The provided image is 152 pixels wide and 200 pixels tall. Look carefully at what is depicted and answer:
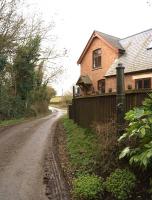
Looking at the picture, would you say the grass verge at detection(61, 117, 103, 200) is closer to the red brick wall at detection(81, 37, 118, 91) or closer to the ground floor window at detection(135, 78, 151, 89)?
the ground floor window at detection(135, 78, 151, 89)

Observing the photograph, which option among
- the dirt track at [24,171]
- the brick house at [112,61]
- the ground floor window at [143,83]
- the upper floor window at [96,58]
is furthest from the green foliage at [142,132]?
the upper floor window at [96,58]

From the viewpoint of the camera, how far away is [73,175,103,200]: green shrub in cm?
648

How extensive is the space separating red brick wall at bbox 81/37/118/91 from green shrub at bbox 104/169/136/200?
21.5 meters

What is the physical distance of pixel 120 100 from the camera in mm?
8875

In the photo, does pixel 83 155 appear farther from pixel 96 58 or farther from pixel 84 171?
pixel 96 58

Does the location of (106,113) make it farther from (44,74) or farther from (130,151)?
(44,74)

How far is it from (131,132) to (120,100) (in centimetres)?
242

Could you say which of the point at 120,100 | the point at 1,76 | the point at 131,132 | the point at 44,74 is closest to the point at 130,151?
the point at 131,132

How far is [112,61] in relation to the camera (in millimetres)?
27531

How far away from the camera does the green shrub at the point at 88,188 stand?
6484mm

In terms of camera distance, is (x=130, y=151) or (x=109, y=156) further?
(x=109, y=156)

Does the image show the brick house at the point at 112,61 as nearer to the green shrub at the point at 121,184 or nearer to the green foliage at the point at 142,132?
the green foliage at the point at 142,132

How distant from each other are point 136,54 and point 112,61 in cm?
321

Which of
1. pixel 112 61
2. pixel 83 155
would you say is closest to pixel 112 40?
pixel 112 61
